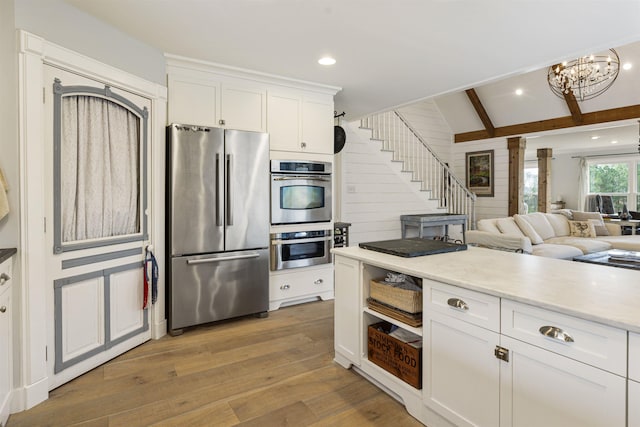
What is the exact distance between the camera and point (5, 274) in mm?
1937

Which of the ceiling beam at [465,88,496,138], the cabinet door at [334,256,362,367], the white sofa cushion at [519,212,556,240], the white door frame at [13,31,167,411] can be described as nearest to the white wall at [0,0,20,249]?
the white door frame at [13,31,167,411]

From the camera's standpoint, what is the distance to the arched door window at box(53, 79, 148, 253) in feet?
7.79

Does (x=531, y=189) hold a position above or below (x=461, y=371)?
above

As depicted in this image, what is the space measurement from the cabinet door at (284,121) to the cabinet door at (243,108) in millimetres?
84

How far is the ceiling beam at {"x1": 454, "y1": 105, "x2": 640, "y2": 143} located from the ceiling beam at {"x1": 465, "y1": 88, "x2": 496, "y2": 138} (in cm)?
8

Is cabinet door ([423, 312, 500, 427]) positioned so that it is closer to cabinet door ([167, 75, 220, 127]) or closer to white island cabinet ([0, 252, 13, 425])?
white island cabinet ([0, 252, 13, 425])

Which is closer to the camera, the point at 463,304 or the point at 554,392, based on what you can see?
the point at 554,392

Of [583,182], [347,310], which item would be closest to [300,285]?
[347,310]

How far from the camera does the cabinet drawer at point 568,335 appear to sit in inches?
46.6

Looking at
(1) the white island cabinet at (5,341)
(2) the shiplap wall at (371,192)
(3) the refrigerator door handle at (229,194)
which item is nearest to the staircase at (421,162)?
(2) the shiplap wall at (371,192)

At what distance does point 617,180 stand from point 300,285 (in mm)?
10857

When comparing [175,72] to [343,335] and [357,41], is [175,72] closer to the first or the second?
[357,41]

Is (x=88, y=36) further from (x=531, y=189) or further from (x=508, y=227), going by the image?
(x=531, y=189)

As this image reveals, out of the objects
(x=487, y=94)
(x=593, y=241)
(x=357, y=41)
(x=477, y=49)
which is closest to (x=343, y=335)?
(x=357, y=41)
